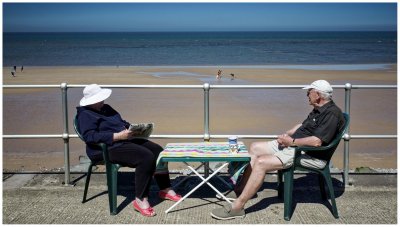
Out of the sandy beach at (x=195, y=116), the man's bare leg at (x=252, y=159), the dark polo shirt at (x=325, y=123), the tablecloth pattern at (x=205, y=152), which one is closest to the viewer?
the dark polo shirt at (x=325, y=123)

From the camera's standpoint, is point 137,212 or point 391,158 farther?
point 391,158

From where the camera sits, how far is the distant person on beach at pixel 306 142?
Answer: 4.38m

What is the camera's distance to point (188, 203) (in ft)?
16.0

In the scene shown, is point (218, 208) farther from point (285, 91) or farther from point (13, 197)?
point (285, 91)

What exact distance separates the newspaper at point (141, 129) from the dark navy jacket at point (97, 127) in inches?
7.5

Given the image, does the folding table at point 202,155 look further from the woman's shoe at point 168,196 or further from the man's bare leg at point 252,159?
the woman's shoe at point 168,196

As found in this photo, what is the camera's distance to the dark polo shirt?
14.3ft

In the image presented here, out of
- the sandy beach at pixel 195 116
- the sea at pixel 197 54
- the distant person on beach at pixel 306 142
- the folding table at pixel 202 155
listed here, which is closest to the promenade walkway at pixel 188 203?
the distant person on beach at pixel 306 142

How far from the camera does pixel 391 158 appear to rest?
329 inches

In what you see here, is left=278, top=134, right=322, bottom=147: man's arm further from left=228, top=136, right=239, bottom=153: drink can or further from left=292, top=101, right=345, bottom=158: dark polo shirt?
left=228, top=136, right=239, bottom=153: drink can

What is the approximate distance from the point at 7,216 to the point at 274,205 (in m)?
2.35

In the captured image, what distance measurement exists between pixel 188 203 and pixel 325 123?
57.0 inches

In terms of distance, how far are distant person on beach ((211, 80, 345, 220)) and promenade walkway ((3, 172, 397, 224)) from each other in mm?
155

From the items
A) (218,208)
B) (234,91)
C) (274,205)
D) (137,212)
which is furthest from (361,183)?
(234,91)
